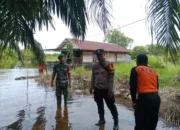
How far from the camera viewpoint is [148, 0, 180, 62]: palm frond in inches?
90.0

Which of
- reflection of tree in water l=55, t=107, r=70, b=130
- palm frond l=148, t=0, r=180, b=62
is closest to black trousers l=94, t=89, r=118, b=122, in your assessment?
reflection of tree in water l=55, t=107, r=70, b=130

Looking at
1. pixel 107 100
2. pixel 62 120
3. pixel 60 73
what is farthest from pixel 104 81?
pixel 60 73

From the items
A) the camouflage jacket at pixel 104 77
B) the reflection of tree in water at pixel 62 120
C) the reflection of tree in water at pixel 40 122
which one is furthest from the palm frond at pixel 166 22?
the reflection of tree in water at pixel 40 122

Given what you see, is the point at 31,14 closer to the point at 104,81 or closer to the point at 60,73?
the point at 104,81

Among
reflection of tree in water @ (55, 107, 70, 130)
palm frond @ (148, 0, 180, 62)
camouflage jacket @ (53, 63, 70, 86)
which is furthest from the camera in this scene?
camouflage jacket @ (53, 63, 70, 86)

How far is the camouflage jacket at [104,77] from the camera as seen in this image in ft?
15.4

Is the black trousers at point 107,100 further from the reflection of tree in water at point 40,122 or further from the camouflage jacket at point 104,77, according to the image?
the reflection of tree in water at point 40,122

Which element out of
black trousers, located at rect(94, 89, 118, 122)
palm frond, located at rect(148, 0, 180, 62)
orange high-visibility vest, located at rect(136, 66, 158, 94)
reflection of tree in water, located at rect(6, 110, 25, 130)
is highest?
palm frond, located at rect(148, 0, 180, 62)

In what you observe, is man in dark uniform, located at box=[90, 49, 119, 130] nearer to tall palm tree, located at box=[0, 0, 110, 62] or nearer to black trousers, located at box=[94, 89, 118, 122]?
black trousers, located at box=[94, 89, 118, 122]

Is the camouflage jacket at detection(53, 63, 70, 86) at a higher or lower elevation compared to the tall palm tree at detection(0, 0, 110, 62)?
lower

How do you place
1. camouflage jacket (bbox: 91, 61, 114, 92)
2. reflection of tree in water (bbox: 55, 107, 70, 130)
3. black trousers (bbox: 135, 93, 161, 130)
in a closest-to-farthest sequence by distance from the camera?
black trousers (bbox: 135, 93, 161, 130), camouflage jacket (bbox: 91, 61, 114, 92), reflection of tree in water (bbox: 55, 107, 70, 130)

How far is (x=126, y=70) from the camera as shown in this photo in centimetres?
1177

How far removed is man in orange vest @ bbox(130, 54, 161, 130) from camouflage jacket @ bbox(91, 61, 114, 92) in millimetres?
927

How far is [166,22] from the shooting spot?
2318 mm
